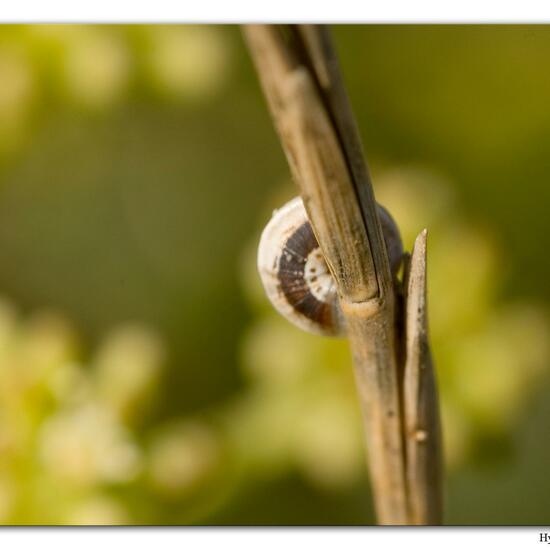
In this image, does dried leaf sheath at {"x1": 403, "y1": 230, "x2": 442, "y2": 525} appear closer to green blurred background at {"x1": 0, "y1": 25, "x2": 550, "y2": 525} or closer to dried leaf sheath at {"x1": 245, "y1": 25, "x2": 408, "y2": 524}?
dried leaf sheath at {"x1": 245, "y1": 25, "x2": 408, "y2": 524}

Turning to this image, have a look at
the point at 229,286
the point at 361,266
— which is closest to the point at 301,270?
the point at 361,266

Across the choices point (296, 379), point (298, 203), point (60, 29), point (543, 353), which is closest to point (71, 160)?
point (60, 29)

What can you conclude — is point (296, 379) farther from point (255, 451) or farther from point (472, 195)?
point (472, 195)

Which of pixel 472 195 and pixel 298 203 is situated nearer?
pixel 298 203

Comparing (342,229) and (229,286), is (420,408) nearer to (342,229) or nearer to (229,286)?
(342,229)

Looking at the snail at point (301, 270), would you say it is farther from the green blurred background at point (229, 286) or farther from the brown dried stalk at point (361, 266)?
the green blurred background at point (229, 286)
